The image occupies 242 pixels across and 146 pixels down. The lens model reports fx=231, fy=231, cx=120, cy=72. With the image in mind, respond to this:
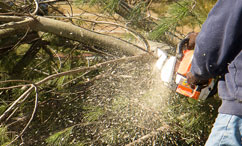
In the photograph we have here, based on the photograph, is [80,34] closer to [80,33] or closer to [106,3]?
[80,33]

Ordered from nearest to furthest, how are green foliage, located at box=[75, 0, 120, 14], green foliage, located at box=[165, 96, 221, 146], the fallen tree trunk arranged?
green foliage, located at box=[165, 96, 221, 146] < the fallen tree trunk < green foliage, located at box=[75, 0, 120, 14]

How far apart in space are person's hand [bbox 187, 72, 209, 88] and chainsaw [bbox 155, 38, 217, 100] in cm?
2

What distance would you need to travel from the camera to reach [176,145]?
65.0 inches

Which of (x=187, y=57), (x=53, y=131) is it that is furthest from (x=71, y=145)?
(x=187, y=57)

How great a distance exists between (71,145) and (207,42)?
1.12 m

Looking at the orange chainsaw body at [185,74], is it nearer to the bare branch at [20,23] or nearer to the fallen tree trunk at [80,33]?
the fallen tree trunk at [80,33]

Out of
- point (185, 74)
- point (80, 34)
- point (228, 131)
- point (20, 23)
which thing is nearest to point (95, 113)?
point (80, 34)

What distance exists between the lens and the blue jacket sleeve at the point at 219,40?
39.2 inches

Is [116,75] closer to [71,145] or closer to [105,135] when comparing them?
[105,135]

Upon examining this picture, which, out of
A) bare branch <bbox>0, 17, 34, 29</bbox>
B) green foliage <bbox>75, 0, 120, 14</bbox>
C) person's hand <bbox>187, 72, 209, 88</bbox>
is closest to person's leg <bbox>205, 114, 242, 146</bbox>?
person's hand <bbox>187, 72, 209, 88</bbox>

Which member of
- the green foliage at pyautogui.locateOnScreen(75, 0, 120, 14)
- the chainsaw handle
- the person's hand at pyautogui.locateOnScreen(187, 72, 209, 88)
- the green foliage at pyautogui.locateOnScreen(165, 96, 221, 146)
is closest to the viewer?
the person's hand at pyautogui.locateOnScreen(187, 72, 209, 88)

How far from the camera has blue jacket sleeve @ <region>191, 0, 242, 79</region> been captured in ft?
3.26

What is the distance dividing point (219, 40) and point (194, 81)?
0.29 metres

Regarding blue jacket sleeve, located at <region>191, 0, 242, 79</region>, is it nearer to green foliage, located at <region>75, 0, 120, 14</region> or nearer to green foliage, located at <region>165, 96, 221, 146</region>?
green foliage, located at <region>165, 96, 221, 146</region>
